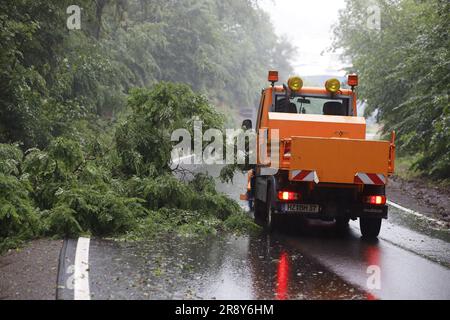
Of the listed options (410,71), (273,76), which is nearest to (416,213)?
(273,76)

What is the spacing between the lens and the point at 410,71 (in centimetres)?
2131

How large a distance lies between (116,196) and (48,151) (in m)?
1.52

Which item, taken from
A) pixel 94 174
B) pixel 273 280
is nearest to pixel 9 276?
pixel 273 280

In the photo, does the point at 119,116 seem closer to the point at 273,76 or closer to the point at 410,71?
the point at 273,76

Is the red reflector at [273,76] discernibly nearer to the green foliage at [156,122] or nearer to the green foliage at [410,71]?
the green foliage at [156,122]

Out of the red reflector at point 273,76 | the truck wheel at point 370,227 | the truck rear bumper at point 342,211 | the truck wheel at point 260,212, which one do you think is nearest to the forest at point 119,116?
the truck wheel at point 260,212

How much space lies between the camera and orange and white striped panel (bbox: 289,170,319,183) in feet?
33.0

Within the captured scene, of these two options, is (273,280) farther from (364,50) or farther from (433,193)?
(364,50)

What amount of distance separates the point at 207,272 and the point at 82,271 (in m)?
1.55

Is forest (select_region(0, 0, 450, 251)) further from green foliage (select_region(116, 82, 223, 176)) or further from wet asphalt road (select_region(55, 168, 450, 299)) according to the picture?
wet asphalt road (select_region(55, 168, 450, 299))

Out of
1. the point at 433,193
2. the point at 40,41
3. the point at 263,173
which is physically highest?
the point at 40,41

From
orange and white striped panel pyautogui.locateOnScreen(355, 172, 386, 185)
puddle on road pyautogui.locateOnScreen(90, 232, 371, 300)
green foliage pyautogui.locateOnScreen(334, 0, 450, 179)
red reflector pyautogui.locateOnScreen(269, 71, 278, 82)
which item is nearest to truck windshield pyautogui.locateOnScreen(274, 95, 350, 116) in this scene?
red reflector pyautogui.locateOnScreen(269, 71, 278, 82)
